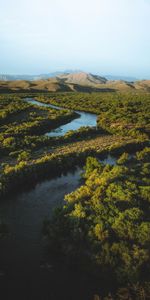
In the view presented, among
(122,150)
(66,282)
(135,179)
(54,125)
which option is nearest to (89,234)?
(66,282)

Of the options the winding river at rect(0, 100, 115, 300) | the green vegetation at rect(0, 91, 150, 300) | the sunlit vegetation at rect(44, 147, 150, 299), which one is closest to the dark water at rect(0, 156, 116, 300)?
the winding river at rect(0, 100, 115, 300)

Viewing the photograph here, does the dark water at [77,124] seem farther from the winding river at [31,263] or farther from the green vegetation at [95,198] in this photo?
the winding river at [31,263]

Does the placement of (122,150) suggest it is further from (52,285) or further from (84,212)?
(52,285)

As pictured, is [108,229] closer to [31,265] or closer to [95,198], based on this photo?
[95,198]

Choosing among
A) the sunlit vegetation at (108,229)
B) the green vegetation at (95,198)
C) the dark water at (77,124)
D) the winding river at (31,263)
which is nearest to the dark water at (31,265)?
the winding river at (31,263)

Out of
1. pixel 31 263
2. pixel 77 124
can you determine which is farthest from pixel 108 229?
pixel 77 124

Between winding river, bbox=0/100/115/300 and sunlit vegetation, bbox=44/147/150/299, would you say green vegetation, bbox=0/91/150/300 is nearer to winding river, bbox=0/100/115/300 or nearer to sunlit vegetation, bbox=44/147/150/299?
sunlit vegetation, bbox=44/147/150/299

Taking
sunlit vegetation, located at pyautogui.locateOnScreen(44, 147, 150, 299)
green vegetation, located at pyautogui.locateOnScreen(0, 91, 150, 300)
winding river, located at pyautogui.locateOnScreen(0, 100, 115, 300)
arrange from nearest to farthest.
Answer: winding river, located at pyautogui.locateOnScreen(0, 100, 115, 300)
sunlit vegetation, located at pyautogui.locateOnScreen(44, 147, 150, 299)
green vegetation, located at pyautogui.locateOnScreen(0, 91, 150, 300)
